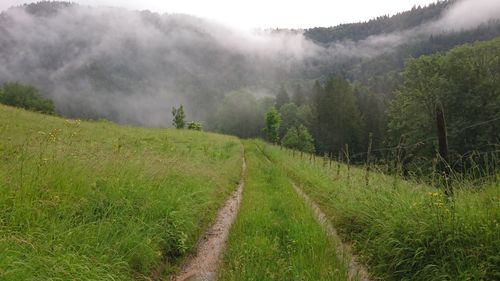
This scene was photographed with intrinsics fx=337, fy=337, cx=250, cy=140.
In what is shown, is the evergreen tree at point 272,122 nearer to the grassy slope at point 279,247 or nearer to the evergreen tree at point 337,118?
the evergreen tree at point 337,118

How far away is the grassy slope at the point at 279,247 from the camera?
17.4 feet

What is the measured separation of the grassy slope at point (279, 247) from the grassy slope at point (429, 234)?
906mm

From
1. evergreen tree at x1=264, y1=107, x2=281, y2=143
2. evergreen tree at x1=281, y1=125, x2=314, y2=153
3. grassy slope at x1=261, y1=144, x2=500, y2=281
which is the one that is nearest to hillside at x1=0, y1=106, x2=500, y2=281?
grassy slope at x1=261, y1=144, x2=500, y2=281

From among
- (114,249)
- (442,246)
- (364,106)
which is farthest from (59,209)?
(364,106)

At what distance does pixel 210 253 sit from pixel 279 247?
1462 mm

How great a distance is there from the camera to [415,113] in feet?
140

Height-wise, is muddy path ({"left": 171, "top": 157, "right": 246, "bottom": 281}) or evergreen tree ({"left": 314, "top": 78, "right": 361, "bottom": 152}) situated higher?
evergreen tree ({"left": 314, "top": 78, "right": 361, "bottom": 152})

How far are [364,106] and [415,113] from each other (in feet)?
110

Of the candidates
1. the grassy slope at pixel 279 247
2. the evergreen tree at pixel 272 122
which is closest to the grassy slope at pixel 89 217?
the grassy slope at pixel 279 247

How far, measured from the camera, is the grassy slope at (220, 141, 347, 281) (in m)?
5.30

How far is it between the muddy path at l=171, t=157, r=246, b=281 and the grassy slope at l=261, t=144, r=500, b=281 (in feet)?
9.52

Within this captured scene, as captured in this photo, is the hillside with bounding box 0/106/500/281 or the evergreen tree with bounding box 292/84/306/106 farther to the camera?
the evergreen tree with bounding box 292/84/306/106

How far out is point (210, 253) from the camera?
22.9 ft

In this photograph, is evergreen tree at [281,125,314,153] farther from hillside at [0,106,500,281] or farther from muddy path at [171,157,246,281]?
hillside at [0,106,500,281]
